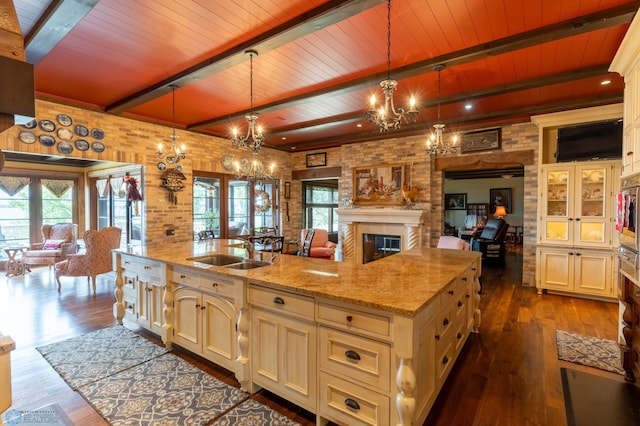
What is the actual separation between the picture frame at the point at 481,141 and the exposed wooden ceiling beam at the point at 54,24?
219 inches

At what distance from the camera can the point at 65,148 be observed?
4.43m

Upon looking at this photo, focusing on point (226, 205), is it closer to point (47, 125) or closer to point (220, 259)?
point (47, 125)

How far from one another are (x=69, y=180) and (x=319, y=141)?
6.36 metres

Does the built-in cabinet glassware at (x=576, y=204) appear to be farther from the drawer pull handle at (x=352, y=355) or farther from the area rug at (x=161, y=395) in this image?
the area rug at (x=161, y=395)

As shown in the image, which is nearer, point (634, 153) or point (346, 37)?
Answer: point (634, 153)

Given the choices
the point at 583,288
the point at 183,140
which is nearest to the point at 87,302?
the point at 183,140

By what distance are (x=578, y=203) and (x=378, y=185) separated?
332cm

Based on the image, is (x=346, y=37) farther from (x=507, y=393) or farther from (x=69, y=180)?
(x=69, y=180)

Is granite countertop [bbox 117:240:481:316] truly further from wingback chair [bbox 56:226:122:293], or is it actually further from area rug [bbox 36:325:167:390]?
wingback chair [bbox 56:226:122:293]

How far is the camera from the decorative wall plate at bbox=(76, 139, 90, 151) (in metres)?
4.55

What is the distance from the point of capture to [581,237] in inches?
183

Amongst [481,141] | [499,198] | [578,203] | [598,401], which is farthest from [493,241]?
[598,401]

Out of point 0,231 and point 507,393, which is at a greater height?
point 0,231

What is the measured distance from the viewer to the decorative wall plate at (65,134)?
439 cm
